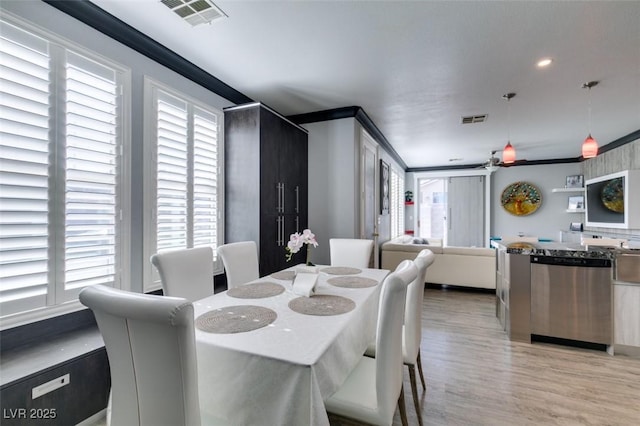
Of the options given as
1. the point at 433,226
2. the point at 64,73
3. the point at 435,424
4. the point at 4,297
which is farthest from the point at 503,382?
the point at 433,226

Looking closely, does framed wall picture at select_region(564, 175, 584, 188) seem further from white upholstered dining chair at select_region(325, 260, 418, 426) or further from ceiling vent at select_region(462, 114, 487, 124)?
white upholstered dining chair at select_region(325, 260, 418, 426)

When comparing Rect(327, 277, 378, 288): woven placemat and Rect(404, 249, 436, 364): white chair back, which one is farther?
Rect(327, 277, 378, 288): woven placemat

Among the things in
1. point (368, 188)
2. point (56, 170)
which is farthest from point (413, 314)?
point (368, 188)

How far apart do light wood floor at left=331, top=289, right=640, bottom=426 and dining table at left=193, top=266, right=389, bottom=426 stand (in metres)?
0.84

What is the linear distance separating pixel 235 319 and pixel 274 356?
422 mm

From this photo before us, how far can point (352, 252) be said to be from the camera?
9.54 ft

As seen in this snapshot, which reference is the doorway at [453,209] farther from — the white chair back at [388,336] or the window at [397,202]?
the white chair back at [388,336]

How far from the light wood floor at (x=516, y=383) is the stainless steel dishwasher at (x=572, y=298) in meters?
0.18

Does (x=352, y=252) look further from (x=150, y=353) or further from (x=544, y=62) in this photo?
(x=544, y=62)

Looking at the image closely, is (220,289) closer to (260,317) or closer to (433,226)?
(260,317)

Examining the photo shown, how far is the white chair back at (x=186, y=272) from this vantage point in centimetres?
175

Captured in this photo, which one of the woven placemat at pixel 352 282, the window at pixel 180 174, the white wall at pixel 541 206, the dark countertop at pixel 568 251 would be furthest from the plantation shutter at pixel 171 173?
the white wall at pixel 541 206

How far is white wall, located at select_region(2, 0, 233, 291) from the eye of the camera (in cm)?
171

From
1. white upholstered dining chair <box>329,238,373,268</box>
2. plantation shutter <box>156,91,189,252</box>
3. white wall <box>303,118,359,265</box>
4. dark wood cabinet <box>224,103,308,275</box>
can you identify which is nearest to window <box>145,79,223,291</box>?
plantation shutter <box>156,91,189,252</box>
